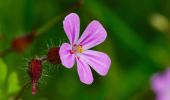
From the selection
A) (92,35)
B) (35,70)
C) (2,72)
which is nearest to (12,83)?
(2,72)

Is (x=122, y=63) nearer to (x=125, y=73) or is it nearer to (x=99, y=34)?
(x=125, y=73)

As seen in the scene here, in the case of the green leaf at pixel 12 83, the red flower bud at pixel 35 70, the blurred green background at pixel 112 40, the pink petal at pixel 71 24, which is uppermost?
the blurred green background at pixel 112 40

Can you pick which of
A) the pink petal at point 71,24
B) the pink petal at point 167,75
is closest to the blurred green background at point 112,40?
the pink petal at point 167,75

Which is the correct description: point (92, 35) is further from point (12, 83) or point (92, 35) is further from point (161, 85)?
point (161, 85)

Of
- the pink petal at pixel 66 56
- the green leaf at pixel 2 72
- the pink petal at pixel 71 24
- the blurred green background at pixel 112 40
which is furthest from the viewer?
the blurred green background at pixel 112 40

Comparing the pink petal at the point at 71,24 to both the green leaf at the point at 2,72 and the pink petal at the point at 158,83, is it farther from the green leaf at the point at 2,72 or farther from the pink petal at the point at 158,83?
the pink petal at the point at 158,83

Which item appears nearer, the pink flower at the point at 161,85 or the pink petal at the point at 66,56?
the pink petal at the point at 66,56

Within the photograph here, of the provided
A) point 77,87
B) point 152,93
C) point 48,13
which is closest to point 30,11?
point 48,13
